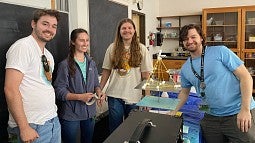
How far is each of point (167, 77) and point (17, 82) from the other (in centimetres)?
141

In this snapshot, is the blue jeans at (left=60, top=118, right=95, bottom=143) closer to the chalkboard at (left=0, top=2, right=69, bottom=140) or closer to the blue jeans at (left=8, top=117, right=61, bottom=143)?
the blue jeans at (left=8, top=117, right=61, bottom=143)

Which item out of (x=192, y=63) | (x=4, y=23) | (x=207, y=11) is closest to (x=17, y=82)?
(x=4, y=23)

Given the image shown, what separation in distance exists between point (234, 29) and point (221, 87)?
417cm

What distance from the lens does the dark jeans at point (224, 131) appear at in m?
1.63

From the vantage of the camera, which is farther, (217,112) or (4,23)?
(217,112)

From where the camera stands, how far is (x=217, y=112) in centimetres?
171

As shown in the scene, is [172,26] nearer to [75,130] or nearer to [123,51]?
[123,51]

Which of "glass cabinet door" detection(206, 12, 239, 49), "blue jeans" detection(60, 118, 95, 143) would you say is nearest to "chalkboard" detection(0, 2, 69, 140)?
"blue jeans" detection(60, 118, 95, 143)

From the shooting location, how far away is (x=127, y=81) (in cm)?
218

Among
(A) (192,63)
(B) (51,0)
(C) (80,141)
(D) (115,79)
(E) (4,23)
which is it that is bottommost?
(C) (80,141)

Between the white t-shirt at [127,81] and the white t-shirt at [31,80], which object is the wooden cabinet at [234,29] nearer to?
the white t-shirt at [127,81]

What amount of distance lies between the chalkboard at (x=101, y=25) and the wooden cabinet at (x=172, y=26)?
2567mm

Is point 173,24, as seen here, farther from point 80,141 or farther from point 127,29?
point 80,141

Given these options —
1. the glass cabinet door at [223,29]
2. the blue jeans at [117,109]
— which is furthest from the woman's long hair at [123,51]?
the glass cabinet door at [223,29]
